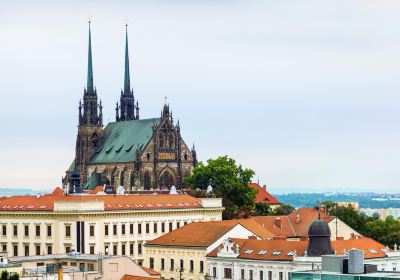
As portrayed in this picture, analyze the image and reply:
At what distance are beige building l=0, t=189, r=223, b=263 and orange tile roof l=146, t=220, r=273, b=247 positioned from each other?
308 inches

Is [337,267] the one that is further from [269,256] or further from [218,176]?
[218,176]

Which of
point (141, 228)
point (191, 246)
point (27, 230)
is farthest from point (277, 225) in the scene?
point (27, 230)

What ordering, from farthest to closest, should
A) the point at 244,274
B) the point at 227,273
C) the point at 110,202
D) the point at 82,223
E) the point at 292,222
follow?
the point at 292,222 → the point at 110,202 → the point at 82,223 → the point at 227,273 → the point at 244,274

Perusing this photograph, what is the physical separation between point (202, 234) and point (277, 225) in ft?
79.5

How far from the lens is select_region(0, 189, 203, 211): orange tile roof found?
495 ft

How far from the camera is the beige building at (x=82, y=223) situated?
147000mm

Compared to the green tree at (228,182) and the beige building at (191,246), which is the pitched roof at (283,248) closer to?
the beige building at (191,246)

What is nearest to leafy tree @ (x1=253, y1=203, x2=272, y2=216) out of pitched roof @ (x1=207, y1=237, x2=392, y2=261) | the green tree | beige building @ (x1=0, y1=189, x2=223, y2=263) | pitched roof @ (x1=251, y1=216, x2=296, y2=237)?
the green tree

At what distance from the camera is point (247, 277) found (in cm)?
12325

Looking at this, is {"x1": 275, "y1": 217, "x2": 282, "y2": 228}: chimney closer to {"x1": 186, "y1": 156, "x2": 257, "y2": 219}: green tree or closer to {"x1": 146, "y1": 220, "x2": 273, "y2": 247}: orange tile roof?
{"x1": 146, "y1": 220, "x2": 273, "y2": 247}: orange tile roof

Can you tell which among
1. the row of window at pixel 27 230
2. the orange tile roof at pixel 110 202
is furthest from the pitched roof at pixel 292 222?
the row of window at pixel 27 230

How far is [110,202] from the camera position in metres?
154

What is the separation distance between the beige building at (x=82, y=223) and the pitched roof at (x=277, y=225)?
11.4 metres

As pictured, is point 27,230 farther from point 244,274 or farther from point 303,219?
point 244,274
